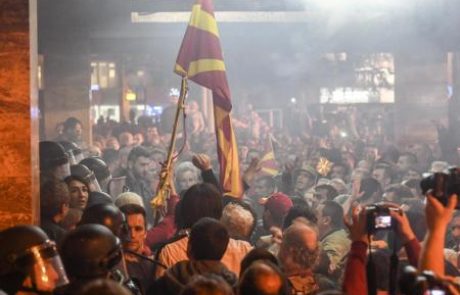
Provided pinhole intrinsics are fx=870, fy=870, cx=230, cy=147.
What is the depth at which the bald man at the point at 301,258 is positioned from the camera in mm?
5324

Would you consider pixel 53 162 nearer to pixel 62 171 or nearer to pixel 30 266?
pixel 62 171

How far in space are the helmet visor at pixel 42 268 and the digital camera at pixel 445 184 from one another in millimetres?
1757

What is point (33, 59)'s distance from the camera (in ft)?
20.5

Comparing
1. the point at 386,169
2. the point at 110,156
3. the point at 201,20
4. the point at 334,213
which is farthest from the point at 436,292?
the point at 110,156

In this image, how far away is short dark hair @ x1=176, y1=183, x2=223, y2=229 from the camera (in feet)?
19.9

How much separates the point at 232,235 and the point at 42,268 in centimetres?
286

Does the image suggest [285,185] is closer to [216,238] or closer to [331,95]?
[216,238]

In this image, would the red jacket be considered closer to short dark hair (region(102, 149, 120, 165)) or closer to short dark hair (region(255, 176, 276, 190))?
short dark hair (region(255, 176, 276, 190))

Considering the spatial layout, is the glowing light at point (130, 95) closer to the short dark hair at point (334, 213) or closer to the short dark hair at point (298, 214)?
the short dark hair at point (334, 213)

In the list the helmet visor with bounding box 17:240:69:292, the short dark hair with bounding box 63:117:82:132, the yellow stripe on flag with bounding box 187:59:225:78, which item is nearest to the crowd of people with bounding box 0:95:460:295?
the helmet visor with bounding box 17:240:69:292

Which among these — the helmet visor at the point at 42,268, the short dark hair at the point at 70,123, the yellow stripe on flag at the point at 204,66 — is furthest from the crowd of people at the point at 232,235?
the short dark hair at the point at 70,123

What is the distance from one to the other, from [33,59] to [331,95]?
90.3 feet

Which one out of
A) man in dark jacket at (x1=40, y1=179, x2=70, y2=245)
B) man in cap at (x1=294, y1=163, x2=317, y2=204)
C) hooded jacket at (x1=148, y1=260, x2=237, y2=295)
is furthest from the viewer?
man in cap at (x1=294, y1=163, x2=317, y2=204)

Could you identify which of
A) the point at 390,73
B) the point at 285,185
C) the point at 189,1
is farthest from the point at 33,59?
the point at 390,73
